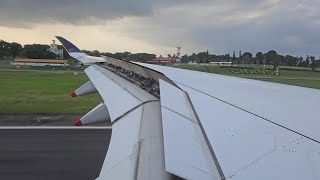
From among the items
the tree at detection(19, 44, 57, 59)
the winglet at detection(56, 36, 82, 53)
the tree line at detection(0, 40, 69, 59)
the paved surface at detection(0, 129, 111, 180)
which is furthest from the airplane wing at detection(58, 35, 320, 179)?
the tree at detection(19, 44, 57, 59)

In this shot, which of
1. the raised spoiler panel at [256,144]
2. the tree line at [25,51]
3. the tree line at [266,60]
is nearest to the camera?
the raised spoiler panel at [256,144]

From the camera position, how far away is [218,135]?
7.15ft

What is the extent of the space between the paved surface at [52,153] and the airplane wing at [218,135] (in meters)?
3.47

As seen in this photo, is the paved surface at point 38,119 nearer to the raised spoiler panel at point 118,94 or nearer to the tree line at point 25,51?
the raised spoiler panel at point 118,94

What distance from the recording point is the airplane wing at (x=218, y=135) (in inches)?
67.9

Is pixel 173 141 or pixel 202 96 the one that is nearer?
pixel 173 141

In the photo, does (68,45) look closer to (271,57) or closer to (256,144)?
(256,144)

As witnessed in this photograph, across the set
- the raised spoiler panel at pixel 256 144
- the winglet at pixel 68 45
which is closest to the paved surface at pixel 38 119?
the winglet at pixel 68 45

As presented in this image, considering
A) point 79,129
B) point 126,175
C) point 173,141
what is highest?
point 173,141

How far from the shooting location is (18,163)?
771 cm

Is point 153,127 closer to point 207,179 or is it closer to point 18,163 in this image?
point 207,179

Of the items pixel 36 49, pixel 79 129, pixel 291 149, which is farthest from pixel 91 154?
pixel 36 49

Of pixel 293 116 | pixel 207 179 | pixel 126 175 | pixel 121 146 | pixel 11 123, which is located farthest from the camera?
pixel 11 123

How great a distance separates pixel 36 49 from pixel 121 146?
10004 cm
